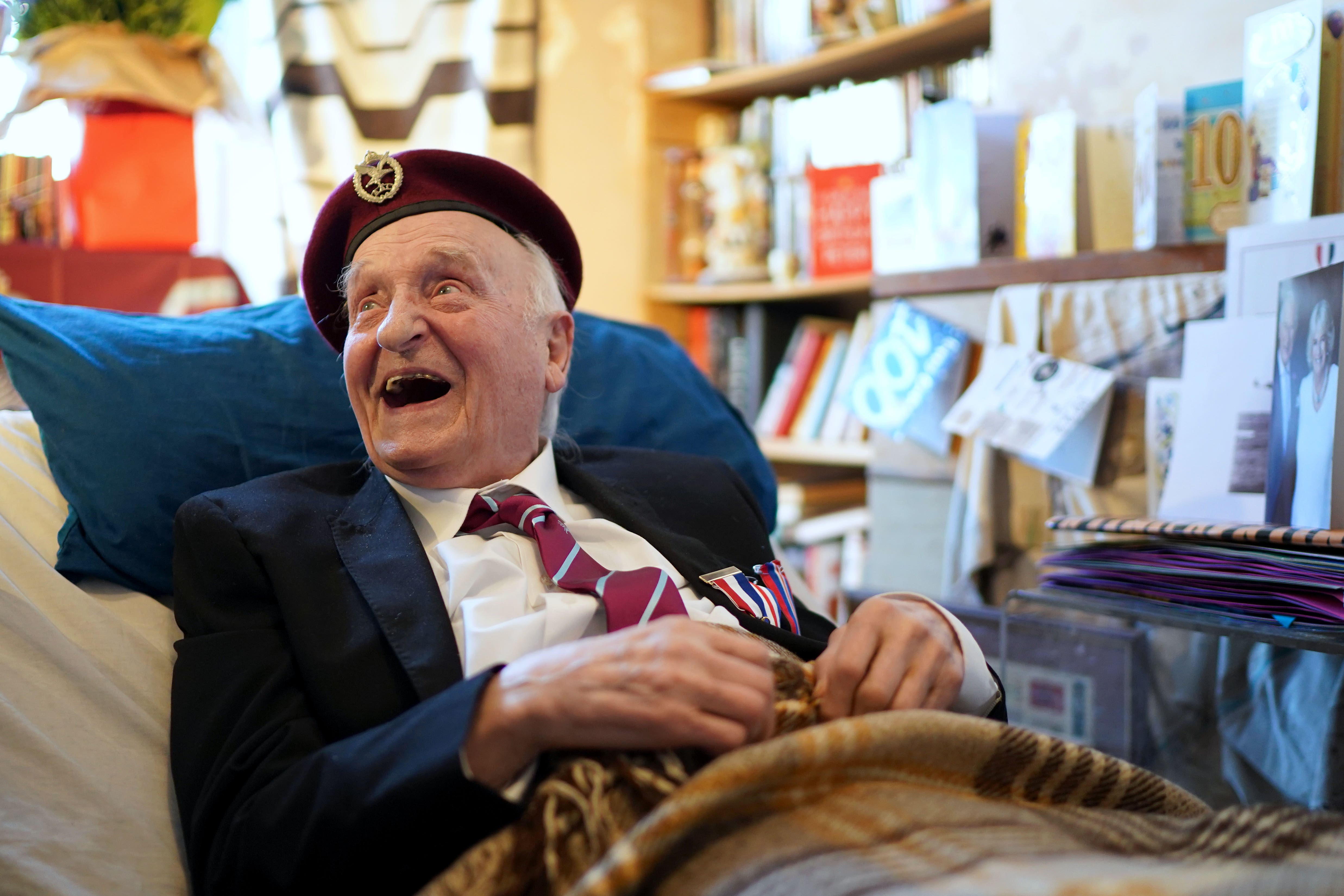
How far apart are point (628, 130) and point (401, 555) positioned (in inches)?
82.4

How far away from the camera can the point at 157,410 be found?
1148 millimetres

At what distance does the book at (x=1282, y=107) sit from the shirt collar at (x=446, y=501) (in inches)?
46.2

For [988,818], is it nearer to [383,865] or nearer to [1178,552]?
[383,865]

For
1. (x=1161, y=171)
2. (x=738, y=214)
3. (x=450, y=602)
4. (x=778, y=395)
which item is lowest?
(x=450, y=602)

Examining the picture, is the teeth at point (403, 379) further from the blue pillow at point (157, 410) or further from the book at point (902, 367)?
the book at point (902, 367)

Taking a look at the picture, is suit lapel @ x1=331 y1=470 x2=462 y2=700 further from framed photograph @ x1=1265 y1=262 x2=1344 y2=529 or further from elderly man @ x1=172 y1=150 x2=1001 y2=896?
framed photograph @ x1=1265 y1=262 x2=1344 y2=529

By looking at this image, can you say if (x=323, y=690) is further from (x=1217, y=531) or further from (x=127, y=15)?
(x=127, y=15)

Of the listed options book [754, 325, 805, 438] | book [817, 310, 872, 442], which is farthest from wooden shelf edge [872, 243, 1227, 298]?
book [754, 325, 805, 438]

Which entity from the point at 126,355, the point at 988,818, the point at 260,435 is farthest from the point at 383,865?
the point at 126,355

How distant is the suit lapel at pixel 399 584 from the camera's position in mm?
909

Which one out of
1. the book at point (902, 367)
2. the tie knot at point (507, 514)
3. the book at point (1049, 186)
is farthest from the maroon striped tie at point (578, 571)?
the book at point (1049, 186)

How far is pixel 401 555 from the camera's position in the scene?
1017mm

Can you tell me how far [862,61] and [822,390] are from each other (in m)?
0.82

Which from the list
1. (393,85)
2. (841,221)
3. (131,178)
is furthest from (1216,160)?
(393,85)
